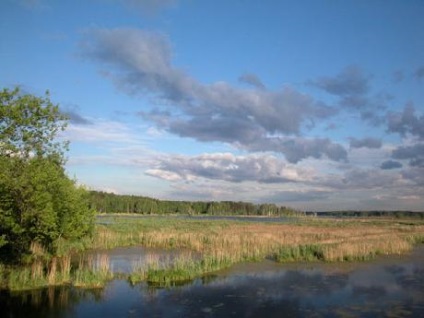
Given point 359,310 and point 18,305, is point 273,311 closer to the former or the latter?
point 359,310

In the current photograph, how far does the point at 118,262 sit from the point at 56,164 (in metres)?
6.62

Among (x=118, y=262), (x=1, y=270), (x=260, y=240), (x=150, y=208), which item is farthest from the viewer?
(x=150, y=208)

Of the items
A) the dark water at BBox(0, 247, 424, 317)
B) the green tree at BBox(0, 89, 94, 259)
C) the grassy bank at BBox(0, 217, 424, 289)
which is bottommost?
the dark water at BBox(0, 247, 424, 317)

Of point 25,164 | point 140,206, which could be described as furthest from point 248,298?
point 140,206

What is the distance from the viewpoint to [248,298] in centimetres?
1617

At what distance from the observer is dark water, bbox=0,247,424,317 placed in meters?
14.2

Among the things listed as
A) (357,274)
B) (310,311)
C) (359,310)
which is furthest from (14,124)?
(357,274)

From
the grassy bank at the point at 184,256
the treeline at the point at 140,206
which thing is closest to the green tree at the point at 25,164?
the grassy bank at the point at 184,256

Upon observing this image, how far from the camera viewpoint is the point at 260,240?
3222cm

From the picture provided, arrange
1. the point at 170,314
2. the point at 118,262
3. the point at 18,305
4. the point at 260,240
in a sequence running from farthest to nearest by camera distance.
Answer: the point at 260,240 < the point at 118,262 < the point at 18,305 < the point at 170,314

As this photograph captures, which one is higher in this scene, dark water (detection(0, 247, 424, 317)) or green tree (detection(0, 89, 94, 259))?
green tree (detection(0, 89, 94, 259))

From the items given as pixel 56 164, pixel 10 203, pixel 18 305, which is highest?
pixel 56 164

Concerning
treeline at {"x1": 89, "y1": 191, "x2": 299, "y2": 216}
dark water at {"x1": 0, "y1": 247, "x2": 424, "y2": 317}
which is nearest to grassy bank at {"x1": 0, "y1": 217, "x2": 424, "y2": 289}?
dark water at {"x1": 0, "y1": 247, "x2": 424, "y2": 317}

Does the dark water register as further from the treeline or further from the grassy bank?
the treeline
